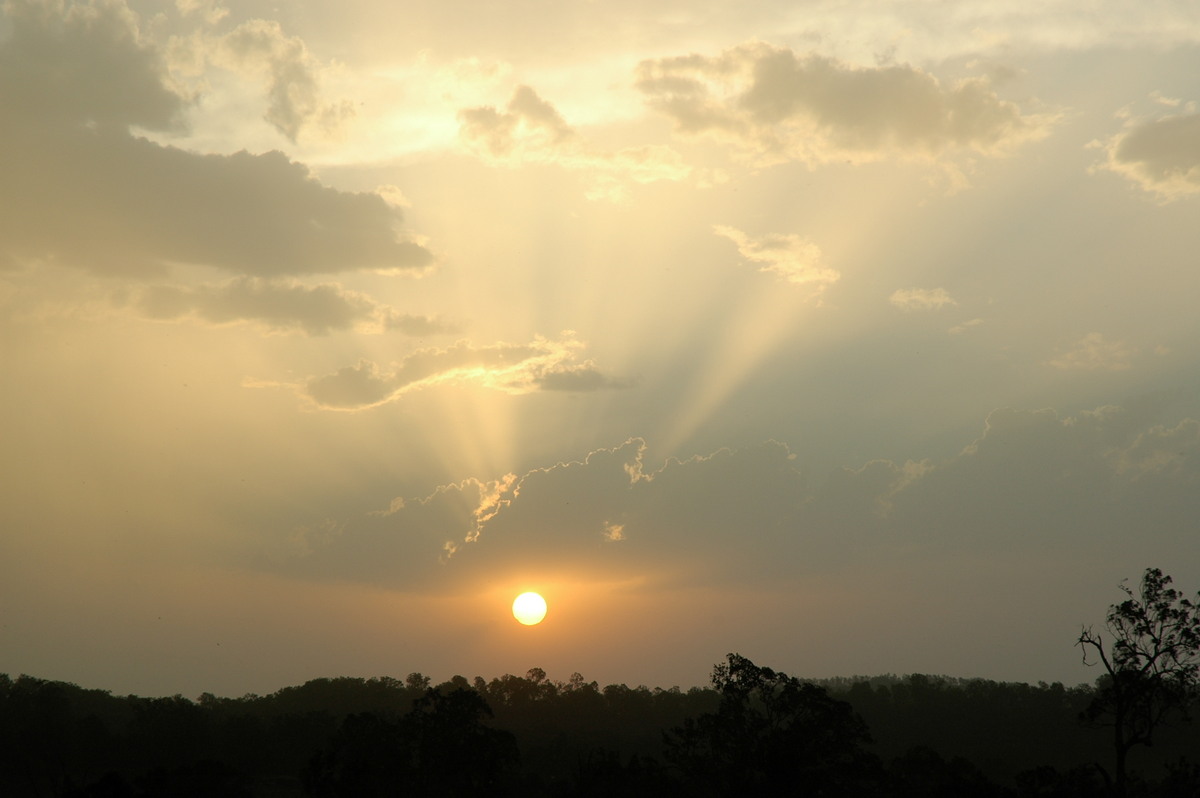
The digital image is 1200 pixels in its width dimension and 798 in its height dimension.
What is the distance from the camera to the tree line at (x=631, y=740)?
195ft

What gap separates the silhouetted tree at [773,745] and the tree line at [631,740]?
0.41 ft

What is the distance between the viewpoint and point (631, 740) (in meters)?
152

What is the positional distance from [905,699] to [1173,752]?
51.8 metres

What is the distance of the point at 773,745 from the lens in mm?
60938

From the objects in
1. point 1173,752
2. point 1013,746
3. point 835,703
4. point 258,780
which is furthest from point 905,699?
point 835,703

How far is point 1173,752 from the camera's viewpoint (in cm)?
13850

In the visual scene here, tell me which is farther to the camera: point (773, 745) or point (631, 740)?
point (631, 740)

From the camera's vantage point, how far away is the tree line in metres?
59.5

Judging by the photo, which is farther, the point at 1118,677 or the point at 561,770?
the point at 561,770

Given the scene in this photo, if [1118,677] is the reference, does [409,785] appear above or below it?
below

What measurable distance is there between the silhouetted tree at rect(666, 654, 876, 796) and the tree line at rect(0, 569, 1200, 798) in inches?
4.9

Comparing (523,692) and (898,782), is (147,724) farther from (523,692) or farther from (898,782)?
(898,782)

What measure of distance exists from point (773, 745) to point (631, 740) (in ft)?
316

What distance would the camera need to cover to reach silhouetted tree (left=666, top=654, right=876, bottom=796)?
60094mm
